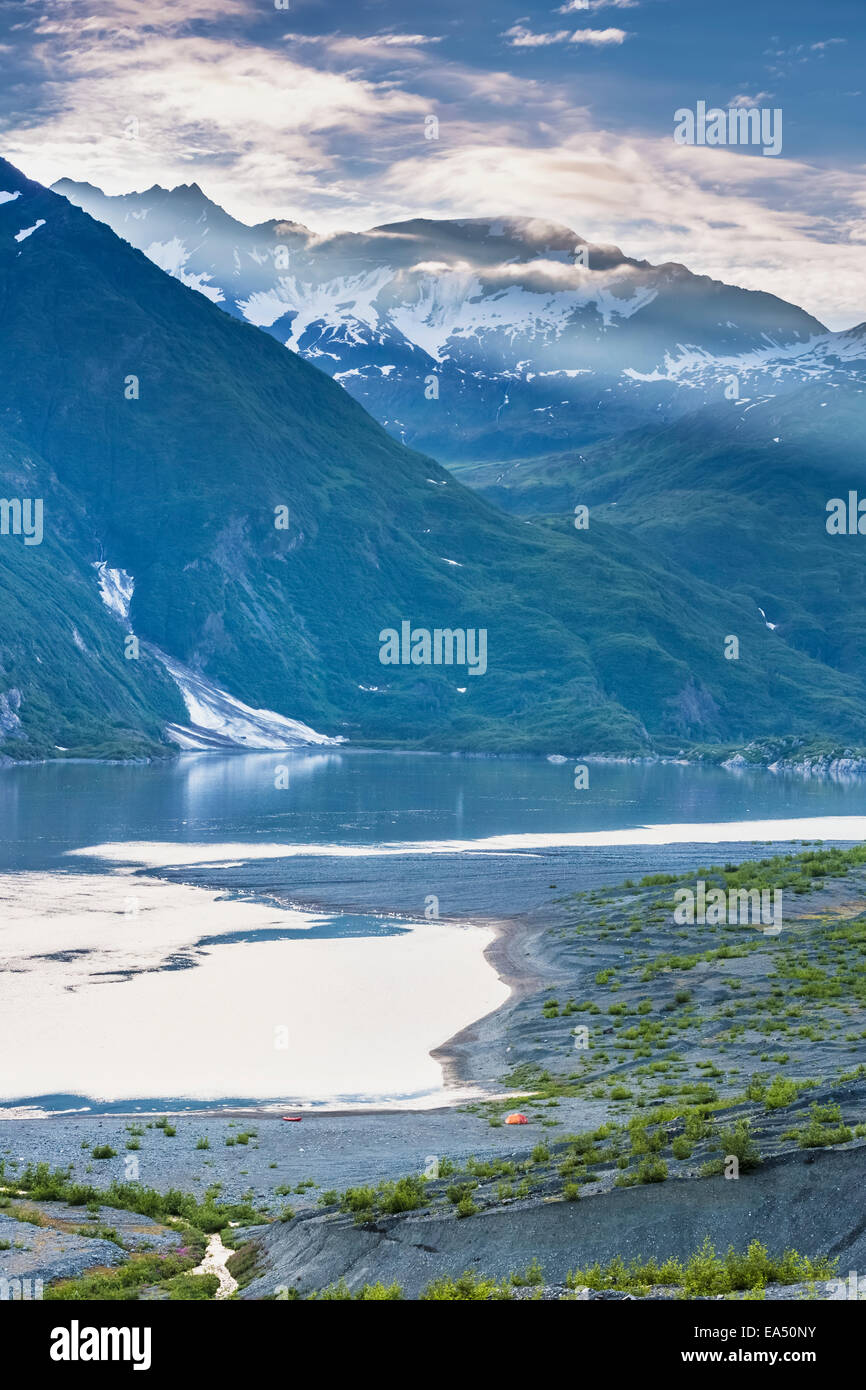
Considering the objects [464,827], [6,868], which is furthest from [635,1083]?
[464,827]

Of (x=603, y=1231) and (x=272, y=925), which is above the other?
(x=603, y=1231)

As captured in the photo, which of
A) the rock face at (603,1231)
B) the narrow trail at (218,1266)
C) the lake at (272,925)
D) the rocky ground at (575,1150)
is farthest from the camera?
the lake at (272,925)

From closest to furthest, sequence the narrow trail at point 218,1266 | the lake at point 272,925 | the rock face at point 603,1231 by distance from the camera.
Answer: the rock face at point 603,1231
the narrow trail at point 218,1266
the lake at point 272,925

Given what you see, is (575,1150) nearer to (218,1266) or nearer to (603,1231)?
(603,1231)

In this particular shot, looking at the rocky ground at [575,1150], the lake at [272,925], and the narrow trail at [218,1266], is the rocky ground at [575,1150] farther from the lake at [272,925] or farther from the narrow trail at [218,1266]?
the lake at [272,925]

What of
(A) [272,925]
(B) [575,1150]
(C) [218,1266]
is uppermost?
(B) [575,1150]

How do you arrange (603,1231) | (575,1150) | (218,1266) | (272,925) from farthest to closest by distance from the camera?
(272,925)
(575,1150)
(218,1266)
(603,1231)

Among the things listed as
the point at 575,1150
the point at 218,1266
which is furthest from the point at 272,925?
the point at 218,1266

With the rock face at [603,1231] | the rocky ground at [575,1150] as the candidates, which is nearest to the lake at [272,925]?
the rocky ground at [575,1150]

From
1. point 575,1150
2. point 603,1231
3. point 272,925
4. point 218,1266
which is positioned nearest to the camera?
point 603,1231
